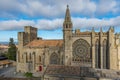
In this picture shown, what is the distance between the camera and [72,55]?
52.8m

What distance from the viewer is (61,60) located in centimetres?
5438

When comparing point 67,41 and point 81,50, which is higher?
point 67,41

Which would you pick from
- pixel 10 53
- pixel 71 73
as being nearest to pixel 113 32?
pixel 71 73

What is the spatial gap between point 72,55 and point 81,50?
3479 millimetres

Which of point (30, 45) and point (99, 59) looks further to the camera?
point (30, 45)

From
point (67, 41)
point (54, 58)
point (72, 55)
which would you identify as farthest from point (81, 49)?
point (54, 58)

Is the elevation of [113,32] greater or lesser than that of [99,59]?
greater

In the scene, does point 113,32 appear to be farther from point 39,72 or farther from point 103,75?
point 39,72

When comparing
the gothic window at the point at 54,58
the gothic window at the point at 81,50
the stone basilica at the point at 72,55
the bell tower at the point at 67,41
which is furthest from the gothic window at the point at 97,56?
the gothic window at the point at 54,58

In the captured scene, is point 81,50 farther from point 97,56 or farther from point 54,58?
point 54,58

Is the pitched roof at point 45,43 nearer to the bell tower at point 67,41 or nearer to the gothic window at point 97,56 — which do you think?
the bell tower at point 67,41

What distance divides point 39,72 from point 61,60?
10.1 meters

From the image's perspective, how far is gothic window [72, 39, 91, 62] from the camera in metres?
51.2

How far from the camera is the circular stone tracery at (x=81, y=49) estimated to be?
168 feet
